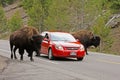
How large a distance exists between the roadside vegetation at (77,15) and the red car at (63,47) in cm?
1982

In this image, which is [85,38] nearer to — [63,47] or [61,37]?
[61,37]

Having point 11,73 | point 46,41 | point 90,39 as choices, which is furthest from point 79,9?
point 11,73

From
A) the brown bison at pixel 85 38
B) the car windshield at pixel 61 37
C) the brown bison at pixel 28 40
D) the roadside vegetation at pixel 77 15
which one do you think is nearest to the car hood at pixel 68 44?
the car windshield at pixel 61 37

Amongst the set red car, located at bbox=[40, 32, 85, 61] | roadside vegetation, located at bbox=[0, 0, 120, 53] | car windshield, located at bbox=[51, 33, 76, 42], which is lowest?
red car, located at bbox=[40, 32, 85, 61]

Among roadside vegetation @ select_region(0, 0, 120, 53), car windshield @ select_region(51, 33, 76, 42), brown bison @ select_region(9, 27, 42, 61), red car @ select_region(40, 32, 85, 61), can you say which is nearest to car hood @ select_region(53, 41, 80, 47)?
red car @ select_region(40, 32, 85, 61)

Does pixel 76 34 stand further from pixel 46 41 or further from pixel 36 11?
pixel 36 11

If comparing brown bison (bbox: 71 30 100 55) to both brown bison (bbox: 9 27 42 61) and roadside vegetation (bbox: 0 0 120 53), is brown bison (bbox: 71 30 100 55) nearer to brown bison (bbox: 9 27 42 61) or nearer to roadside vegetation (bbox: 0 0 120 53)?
brown bison (bbox: 9 27 42 61)

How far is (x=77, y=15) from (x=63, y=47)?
29.6 metres

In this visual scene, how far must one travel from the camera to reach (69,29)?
192 ft

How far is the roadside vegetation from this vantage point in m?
46.4

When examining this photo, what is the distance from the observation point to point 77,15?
174 feet

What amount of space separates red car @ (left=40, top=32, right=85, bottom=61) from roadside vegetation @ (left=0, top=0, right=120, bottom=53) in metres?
19.8

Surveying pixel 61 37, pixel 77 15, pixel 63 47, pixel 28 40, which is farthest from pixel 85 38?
pixel 77 15

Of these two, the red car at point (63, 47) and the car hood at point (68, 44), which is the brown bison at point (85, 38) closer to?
the red car at point (63, 47)
